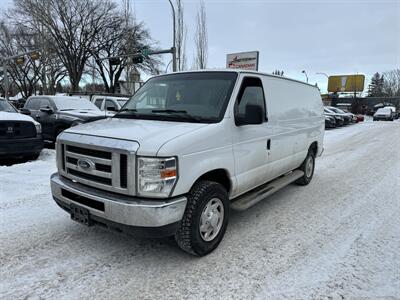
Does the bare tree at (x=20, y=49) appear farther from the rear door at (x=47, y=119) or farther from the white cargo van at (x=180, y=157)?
the white cargo van at (x=180, y=157)

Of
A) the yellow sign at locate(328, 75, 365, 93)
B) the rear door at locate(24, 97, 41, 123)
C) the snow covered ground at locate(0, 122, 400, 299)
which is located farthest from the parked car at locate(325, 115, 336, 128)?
the yellow sign at locate(328, 75, 365, 93)

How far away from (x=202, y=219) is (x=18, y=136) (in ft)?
21.1

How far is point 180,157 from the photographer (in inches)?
122

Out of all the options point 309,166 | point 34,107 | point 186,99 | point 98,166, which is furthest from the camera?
point 34,107

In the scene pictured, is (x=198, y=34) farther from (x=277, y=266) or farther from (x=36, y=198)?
(x=277, y=266)

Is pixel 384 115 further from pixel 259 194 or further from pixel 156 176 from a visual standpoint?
pixel 156 176

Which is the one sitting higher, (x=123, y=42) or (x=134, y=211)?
(x=123, y=42)

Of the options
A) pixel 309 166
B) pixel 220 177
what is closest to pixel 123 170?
pixel 220 177

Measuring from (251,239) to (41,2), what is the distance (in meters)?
32.9

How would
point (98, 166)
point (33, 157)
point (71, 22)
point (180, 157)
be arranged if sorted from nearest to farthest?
point (180, 157), point (98, 166), point (33, 157), point (71, 22)

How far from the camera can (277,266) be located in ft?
11.2

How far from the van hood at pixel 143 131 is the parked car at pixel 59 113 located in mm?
6018

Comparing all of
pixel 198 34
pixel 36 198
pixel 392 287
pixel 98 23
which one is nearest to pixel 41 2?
pixel 98 23

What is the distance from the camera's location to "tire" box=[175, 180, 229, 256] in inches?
131
